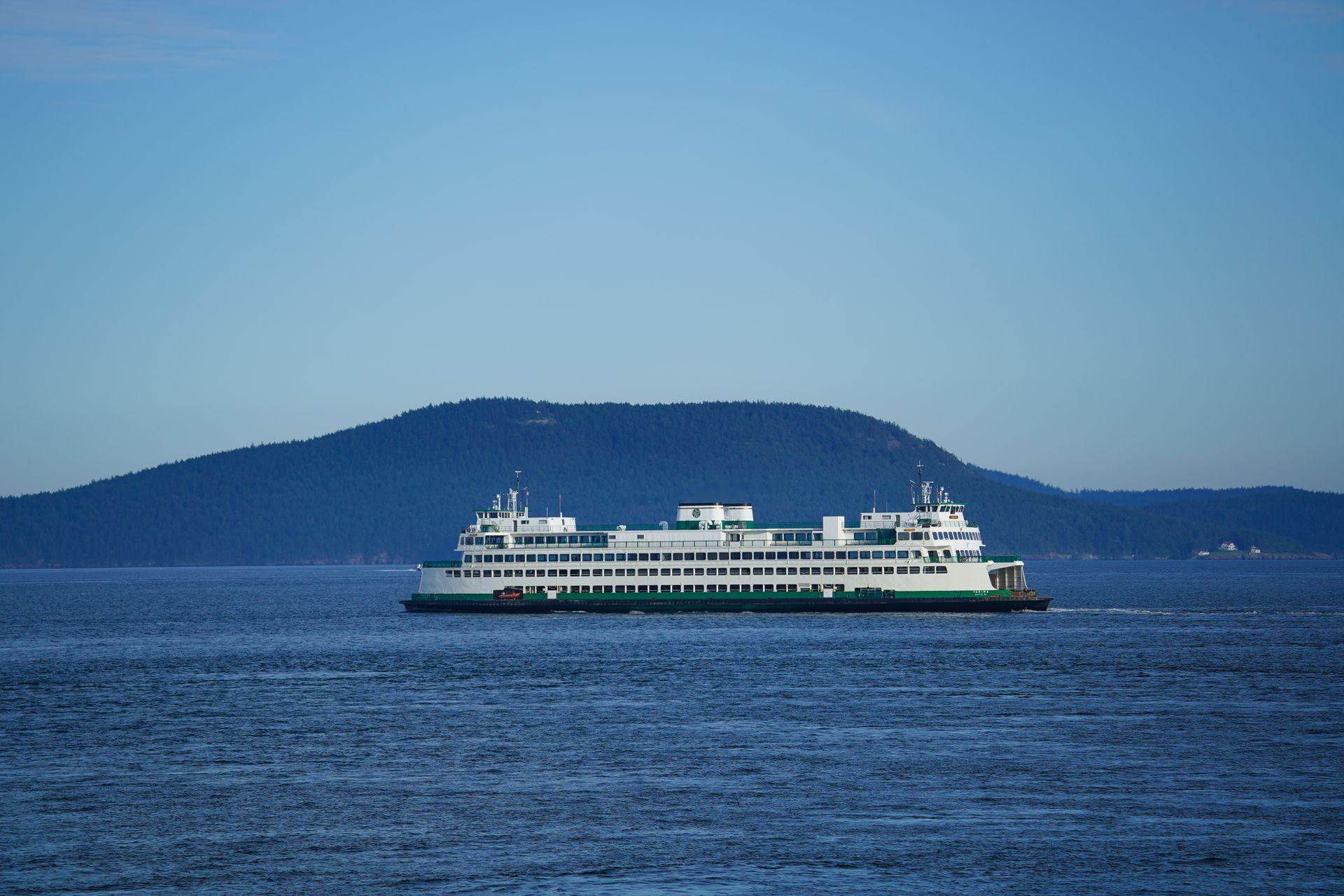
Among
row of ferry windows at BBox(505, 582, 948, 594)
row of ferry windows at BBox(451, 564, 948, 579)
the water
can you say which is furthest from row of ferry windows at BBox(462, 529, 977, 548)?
the water

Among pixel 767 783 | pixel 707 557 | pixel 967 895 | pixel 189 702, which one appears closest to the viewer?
pixel 967 895

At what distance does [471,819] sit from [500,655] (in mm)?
52127

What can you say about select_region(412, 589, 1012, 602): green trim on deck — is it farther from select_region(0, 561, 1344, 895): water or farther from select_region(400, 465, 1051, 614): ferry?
select_region(0, 561, 1344, 895): water

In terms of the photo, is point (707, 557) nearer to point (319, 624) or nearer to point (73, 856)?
point (319, 624)

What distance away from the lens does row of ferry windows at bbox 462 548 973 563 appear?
401 ft

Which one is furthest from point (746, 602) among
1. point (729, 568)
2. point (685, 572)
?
point (685, 572)

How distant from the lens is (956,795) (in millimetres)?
46906

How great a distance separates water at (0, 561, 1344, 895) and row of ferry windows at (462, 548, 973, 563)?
21557 mm

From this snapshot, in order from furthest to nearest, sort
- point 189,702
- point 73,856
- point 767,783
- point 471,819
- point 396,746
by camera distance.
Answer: point 189,702 → point 396,746 → point 767,783 → point 471,819 → point 73,856

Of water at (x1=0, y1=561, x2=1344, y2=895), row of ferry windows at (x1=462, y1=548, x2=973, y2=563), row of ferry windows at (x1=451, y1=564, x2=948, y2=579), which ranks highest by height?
row of ferry windows at (x1=462, y1=548, x2=973, y2=563)

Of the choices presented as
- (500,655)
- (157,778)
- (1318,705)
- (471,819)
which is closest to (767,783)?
(471,819)

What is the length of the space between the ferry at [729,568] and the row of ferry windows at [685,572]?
0.08 meters

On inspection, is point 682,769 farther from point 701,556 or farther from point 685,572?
point 685,572

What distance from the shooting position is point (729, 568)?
125938 millimetres
